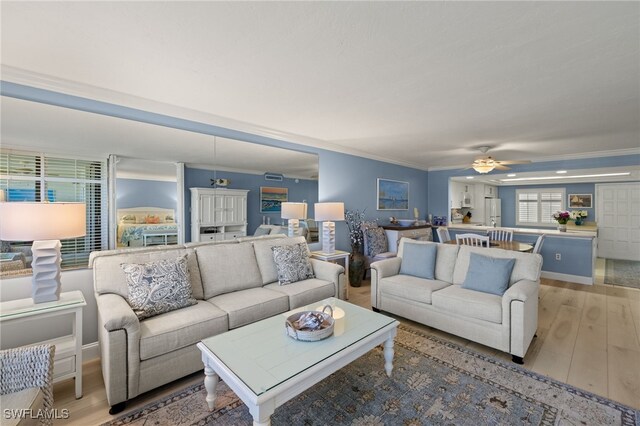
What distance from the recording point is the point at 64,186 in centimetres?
240

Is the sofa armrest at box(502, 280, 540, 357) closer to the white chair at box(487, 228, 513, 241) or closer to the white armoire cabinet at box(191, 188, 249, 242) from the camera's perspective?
the white chair at box(487, 228, 513, 241)

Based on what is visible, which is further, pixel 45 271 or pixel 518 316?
pixel 518 316

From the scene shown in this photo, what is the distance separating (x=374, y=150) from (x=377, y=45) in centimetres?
332

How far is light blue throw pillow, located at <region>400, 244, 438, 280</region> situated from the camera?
336 centimetres

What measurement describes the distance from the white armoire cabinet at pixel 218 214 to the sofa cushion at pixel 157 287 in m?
0.80

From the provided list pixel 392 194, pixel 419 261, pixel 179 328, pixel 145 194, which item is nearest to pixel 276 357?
pixel 179 328

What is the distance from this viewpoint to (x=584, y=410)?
72.5 inches

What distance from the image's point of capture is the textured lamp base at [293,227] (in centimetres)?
402

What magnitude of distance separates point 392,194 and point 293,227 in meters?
2.82

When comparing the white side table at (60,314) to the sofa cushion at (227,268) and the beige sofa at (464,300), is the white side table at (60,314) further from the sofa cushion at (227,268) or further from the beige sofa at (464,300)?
the beige sofa at (464,300)

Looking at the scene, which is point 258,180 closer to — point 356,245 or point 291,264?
point 291,264

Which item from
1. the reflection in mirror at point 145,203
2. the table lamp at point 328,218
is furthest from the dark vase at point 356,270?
the reflection in mirror at point 145,203

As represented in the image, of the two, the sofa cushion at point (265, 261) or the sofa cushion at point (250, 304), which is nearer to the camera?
the sofa cushion at point (250, 304)

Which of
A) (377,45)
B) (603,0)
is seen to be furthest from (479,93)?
(377,45)
